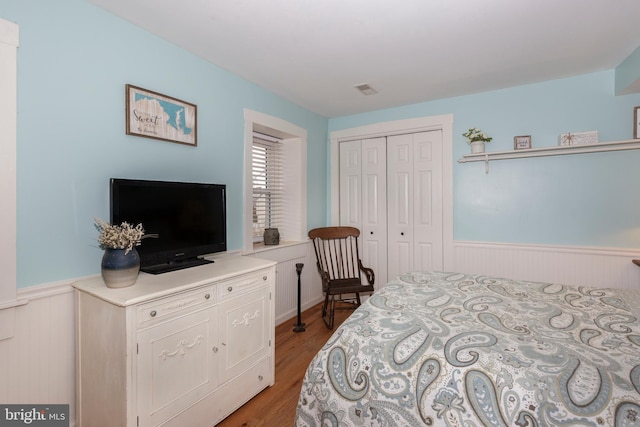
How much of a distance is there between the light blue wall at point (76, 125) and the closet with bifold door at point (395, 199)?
7.38 ft

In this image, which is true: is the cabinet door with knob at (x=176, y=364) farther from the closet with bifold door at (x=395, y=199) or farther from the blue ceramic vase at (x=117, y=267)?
the closet with bifold door at (x=395, y=199)

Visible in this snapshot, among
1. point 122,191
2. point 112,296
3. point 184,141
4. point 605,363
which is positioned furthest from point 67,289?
point 605,363

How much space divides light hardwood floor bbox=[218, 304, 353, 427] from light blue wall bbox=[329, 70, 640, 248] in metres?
1.95

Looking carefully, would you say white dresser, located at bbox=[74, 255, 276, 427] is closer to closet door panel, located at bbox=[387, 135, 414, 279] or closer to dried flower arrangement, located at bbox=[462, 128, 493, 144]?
closet door panel, located at bbox=[387, 135, 414, 279]

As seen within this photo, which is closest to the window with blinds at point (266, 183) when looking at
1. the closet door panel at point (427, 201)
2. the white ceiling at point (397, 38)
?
the white ceiling at point (397, 38)

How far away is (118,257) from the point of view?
157 centimetres

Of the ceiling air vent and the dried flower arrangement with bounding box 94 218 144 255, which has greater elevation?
the ceiling air vent

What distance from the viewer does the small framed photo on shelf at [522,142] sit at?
3043 mm

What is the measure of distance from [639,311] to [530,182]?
1.75 meters

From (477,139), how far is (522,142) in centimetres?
41

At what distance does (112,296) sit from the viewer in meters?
1.47

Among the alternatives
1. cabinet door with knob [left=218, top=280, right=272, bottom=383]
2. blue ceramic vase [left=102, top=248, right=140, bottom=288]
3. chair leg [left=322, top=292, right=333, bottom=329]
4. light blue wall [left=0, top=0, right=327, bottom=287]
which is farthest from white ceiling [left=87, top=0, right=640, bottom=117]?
chair leg [left=322, top=292, right=333, bottom=329]

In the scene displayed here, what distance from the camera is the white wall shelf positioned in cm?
263

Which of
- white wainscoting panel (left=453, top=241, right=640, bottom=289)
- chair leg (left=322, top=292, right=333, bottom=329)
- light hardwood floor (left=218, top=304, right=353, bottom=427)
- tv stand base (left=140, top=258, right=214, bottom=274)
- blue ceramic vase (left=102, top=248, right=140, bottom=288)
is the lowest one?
light hardwood floor (left=218, top=304, right=353, bottom=427)
